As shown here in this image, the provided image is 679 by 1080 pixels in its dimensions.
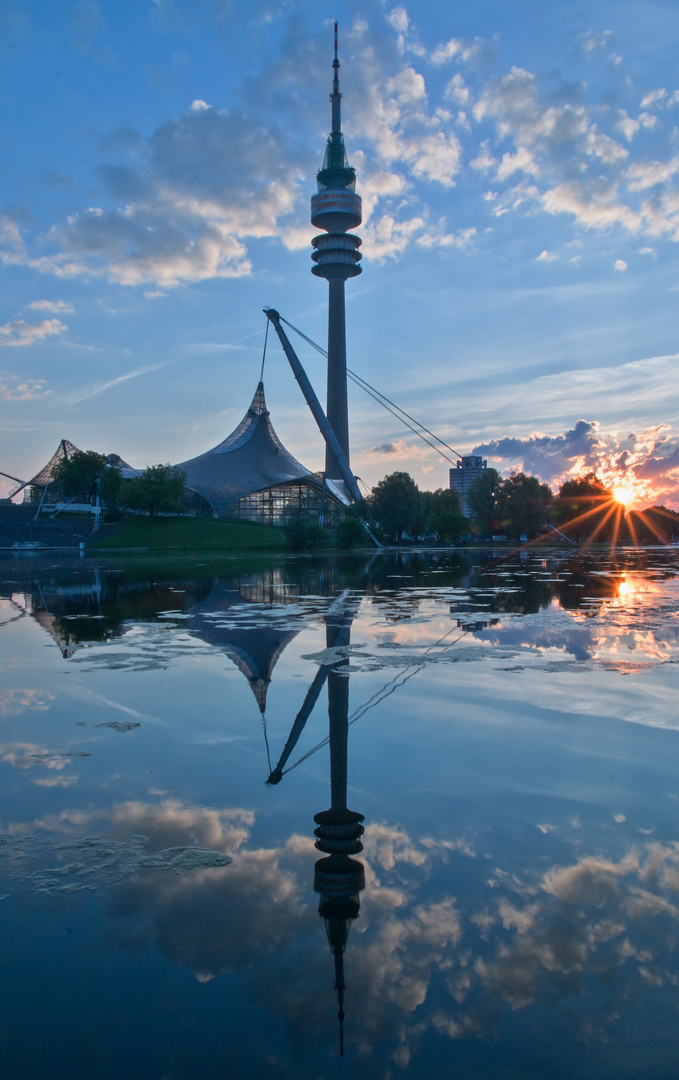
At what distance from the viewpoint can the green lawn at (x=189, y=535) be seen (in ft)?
211

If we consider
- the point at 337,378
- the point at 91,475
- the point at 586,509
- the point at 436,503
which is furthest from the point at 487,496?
the point at 91,475

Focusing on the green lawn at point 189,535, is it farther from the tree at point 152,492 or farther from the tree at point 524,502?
the tree at point 524,502

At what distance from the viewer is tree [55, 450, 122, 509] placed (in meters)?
82.0

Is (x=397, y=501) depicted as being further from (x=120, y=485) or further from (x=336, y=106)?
(x=336, y=106)

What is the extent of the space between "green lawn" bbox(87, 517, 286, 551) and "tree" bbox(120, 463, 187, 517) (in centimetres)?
159

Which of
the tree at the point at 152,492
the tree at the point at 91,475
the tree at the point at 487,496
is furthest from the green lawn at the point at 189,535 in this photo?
the tree at the point at 487,496

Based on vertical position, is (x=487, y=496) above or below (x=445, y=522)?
above

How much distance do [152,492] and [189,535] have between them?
890 centimetres

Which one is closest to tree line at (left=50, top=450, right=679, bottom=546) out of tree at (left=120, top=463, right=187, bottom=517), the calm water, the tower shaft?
tree at (left=120, top=463, right=187, bottom=517)

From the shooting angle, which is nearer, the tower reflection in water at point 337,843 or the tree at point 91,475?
the tower reflection in water at point 337,843

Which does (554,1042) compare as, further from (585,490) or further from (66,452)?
(66,452)

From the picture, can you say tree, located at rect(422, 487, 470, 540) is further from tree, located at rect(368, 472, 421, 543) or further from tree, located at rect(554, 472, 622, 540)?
tree, located at rect(554, 472, 622, 540)

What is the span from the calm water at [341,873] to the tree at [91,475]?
247 feet

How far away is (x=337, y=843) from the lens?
4.90 metres
